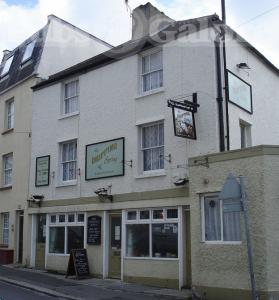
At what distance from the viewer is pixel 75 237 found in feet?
61.9

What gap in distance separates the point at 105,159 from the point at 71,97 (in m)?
3.82

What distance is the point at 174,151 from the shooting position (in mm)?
15344

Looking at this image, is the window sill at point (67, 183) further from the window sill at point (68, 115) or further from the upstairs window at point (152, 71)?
the upstairs window at point (152, 71)

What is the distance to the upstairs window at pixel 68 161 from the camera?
19422mm

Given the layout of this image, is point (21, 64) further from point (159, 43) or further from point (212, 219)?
point (212, 219)

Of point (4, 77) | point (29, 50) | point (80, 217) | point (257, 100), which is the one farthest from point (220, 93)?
point (4, 77)

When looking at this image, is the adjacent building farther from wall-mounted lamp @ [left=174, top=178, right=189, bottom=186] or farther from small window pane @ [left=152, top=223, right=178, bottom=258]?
wall-mounted lamp @ [left=174, top=178, right=189, bottom=186]

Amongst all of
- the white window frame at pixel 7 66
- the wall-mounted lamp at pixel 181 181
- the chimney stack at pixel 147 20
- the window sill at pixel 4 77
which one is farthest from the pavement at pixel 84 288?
the white window frame at pixel 7 66

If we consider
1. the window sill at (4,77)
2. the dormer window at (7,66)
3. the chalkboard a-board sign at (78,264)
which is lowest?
the chalkboard a-board sign at (78,264)

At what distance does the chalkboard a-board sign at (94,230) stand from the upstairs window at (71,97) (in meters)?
4.55

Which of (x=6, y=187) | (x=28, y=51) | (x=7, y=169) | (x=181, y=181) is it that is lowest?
(x=181, y=181)

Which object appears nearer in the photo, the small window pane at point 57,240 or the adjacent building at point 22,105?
the small window pane at point 57,240

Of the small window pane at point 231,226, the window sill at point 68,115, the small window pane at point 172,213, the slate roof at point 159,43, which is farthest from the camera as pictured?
the window sill at point 68,115

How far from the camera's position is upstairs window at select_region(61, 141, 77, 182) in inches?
765
